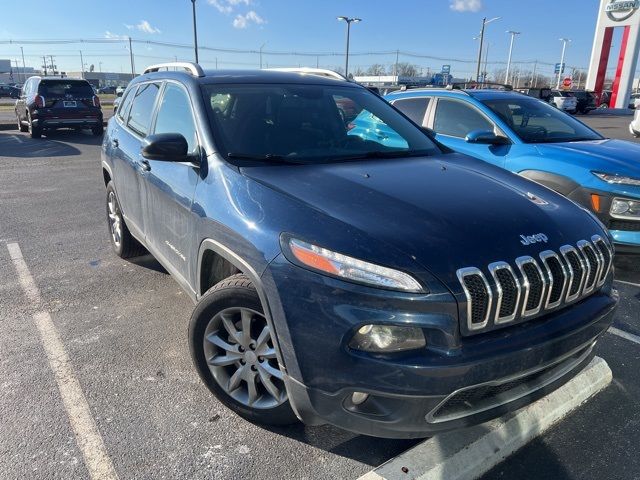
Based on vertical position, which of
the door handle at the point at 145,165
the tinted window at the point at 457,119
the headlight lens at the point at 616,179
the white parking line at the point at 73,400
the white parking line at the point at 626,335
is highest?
the tinted window at the point at 457,119

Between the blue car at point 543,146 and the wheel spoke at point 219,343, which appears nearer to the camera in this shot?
the wheel spoke at point 219,343

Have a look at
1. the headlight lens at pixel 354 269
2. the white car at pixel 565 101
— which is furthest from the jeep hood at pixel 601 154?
the white car at pixel 565 101

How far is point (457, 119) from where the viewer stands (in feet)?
19.7

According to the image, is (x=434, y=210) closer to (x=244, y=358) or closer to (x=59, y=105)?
(x=244, y=358)

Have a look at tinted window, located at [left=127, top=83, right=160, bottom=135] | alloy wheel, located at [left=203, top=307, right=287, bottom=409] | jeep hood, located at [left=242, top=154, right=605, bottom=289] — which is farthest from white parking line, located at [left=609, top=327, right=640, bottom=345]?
tinted window, located at [left=127, top=83, right=160, bottom=135]

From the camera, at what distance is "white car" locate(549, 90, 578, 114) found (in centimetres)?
3159

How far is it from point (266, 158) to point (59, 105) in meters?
14.4

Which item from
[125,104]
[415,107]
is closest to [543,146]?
[415,107]

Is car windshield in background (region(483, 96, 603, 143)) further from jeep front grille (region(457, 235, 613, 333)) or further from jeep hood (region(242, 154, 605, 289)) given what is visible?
jeep front grille (region(457, 235, 613, 333))

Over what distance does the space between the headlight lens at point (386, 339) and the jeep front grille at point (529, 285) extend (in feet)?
0.71

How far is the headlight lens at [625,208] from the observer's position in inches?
175

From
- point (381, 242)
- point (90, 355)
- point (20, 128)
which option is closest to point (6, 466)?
point (90, 355)

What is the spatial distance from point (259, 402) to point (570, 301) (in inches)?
61.5

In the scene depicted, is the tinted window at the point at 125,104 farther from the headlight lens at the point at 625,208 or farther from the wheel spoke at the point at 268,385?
the headlight lens at the point at 625,208
